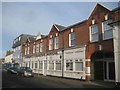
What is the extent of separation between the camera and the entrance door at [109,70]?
67.5 ft

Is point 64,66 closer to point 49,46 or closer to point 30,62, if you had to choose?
point 49,46

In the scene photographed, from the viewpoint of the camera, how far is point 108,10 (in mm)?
19781

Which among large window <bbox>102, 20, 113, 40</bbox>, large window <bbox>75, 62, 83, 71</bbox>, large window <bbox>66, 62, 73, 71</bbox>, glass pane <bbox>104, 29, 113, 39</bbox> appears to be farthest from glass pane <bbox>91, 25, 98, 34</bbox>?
large window <bbox>66, 62, 73, 71</bbox>

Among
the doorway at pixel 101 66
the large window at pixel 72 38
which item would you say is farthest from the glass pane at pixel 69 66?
the doorway at pixel 101 66

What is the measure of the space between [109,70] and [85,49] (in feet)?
12.7

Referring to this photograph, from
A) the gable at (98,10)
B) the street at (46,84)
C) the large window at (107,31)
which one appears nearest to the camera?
the street at (46,84)

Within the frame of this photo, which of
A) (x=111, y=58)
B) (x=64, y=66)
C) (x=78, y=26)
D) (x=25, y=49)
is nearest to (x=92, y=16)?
(x=78, y=26)

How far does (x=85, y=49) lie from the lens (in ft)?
74.6

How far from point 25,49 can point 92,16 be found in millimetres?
26715

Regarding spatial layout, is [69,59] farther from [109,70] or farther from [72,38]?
[109,70]

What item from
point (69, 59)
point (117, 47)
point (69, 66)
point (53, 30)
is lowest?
point (69, 66)

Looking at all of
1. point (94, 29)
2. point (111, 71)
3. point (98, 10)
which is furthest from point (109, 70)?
point (98, 10)

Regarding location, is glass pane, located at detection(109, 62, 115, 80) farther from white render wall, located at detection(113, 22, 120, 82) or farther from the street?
white render wall, located at detection(113, 22, 120, 82)

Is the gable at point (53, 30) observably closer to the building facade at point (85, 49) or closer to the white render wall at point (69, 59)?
the building facade at point (85, 49)
